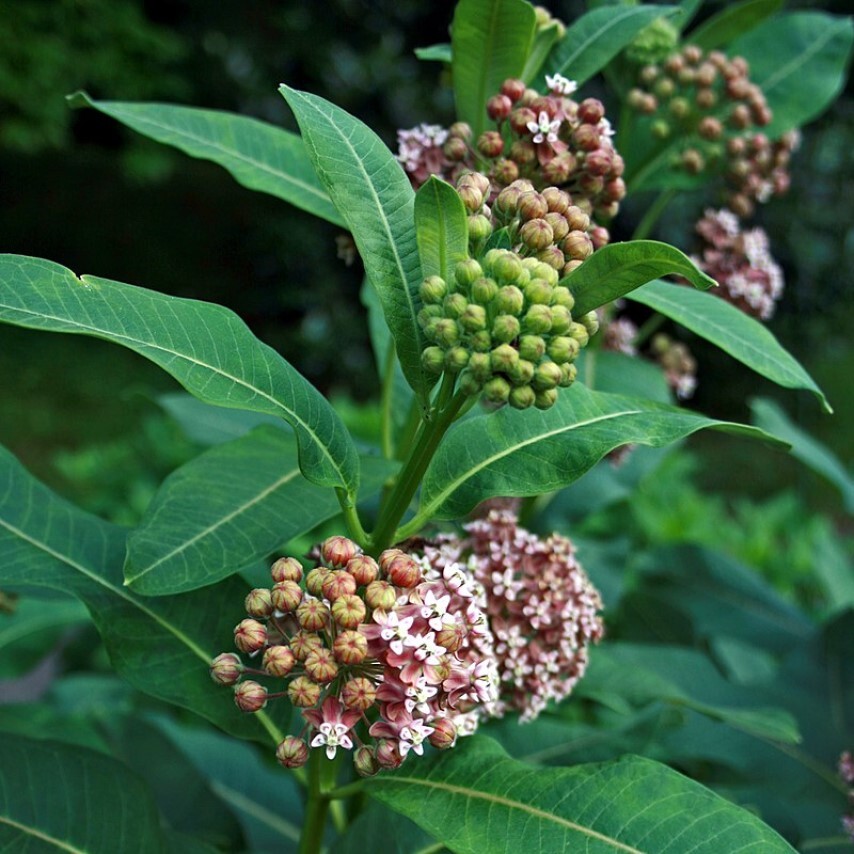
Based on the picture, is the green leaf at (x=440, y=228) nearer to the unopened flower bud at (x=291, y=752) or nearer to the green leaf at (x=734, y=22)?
the unopened flower bud at (x=291, y=752)

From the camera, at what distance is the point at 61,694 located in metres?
2.19

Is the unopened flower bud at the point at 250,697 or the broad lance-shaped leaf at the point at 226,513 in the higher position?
the broad lance-shaped leaf at the point at 226,513

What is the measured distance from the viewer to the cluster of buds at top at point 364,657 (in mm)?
866

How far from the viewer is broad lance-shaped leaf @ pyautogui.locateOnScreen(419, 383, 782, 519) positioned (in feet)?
3.18

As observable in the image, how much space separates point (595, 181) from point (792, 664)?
3.31 ft

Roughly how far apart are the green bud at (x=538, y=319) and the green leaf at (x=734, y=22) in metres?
0.84

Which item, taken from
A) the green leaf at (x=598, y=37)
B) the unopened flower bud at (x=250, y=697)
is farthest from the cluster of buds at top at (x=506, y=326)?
the green leaf at (x=598, y=37)

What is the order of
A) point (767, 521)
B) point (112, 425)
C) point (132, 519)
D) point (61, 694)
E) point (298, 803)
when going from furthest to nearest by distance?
1. point (112, 425)
2. point (767, 521)
3. point (132, 519)
4. point (61, 694)
5. point (298, 803)

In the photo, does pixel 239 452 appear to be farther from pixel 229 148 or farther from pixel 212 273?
pixel 212 273

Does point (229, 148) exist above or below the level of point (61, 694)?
above

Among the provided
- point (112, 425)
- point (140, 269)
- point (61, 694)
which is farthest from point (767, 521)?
point (140, 269)

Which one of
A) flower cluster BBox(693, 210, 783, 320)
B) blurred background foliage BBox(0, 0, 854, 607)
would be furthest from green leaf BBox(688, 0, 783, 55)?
blurred background foliage BBox(0, 0, 854, 607)

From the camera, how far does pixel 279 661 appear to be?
880 mm

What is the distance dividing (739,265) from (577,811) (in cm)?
102
